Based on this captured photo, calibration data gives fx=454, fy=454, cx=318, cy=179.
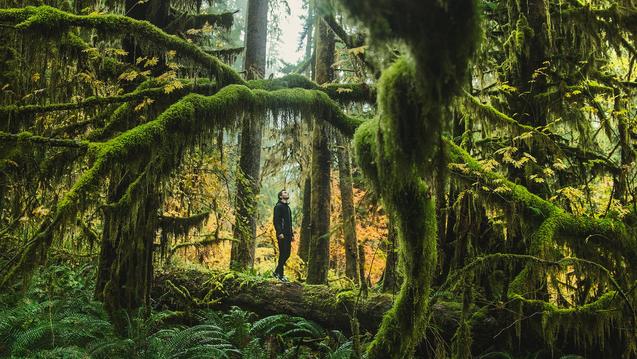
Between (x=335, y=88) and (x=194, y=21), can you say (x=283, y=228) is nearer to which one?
(x=335, y=88)

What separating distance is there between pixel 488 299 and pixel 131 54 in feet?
23.7

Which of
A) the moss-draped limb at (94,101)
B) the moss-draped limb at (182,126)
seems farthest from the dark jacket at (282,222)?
the moss-draped limb at (94,101)

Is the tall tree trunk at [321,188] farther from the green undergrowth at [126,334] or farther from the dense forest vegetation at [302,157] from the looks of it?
the green undergrowth at [126,334]

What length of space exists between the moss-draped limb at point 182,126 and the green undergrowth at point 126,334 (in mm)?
2083

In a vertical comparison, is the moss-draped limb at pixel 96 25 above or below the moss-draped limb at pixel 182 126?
above

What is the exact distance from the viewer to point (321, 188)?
10906 mm

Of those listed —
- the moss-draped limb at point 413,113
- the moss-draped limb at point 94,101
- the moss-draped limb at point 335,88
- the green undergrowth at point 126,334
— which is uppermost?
the moss-draped limb at point 335,88

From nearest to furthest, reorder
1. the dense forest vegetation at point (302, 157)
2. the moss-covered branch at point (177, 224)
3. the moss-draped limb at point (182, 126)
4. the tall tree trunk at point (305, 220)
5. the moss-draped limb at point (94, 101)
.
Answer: the dense forest vegetation at point (302, 157) < the moss-draped limb at point (182, 126) < the moss-draped limb at point (94, 101) < the moss-covered branch at point (177, 224) < the tall tree trunk at point (305, 220)

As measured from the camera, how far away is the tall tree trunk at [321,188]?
415 inches

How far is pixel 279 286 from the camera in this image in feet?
29.0

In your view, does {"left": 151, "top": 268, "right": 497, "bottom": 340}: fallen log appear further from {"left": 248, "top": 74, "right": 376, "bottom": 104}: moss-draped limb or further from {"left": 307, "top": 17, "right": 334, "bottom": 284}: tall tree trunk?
{"left": 248, "top": 74, "right": 376, "bottom": 104}: moss-draped limb

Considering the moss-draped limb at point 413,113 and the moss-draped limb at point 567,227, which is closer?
the moss-draped limb at point 413,113

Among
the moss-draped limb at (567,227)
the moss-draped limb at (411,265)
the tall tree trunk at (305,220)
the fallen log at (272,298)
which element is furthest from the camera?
the tall tree trunk at (305,220)

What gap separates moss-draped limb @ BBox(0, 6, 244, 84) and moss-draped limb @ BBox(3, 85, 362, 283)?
2.51 ft
